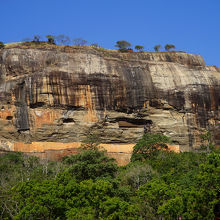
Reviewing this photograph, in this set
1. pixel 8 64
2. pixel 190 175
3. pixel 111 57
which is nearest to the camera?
pixel 190 175

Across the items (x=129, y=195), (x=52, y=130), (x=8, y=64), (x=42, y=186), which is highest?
(x=8, y=64)

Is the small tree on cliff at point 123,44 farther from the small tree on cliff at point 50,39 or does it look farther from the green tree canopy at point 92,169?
the green tree canopy at point 92,169

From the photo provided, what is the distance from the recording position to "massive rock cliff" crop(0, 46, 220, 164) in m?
36.0

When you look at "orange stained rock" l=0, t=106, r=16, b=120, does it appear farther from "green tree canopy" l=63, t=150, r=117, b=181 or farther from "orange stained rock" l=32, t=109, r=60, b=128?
"green tree canopy" l=63, t=150, r=117, b=181

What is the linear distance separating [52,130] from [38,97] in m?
3.14

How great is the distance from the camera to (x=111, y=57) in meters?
41.5

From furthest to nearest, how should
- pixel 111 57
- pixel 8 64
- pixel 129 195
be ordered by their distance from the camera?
pixel 111 57, pixel 8 64, pixel 129 195

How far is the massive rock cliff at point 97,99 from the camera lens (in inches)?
1419

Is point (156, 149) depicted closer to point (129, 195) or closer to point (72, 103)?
point (72, 103)

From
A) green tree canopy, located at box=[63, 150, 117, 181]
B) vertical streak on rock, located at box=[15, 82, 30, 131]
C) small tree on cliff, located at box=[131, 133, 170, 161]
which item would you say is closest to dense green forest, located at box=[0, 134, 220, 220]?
green tree canopy, located at box=[63, 150, 117, 181]

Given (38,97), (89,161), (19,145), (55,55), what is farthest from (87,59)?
(89,161)

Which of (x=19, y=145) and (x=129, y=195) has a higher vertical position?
(x=19, y=145)

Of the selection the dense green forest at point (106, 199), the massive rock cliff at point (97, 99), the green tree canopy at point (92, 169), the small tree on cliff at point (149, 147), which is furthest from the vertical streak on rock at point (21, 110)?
the dense green forest at point (106, 199)

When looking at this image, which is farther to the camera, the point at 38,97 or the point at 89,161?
the point at 38,97
